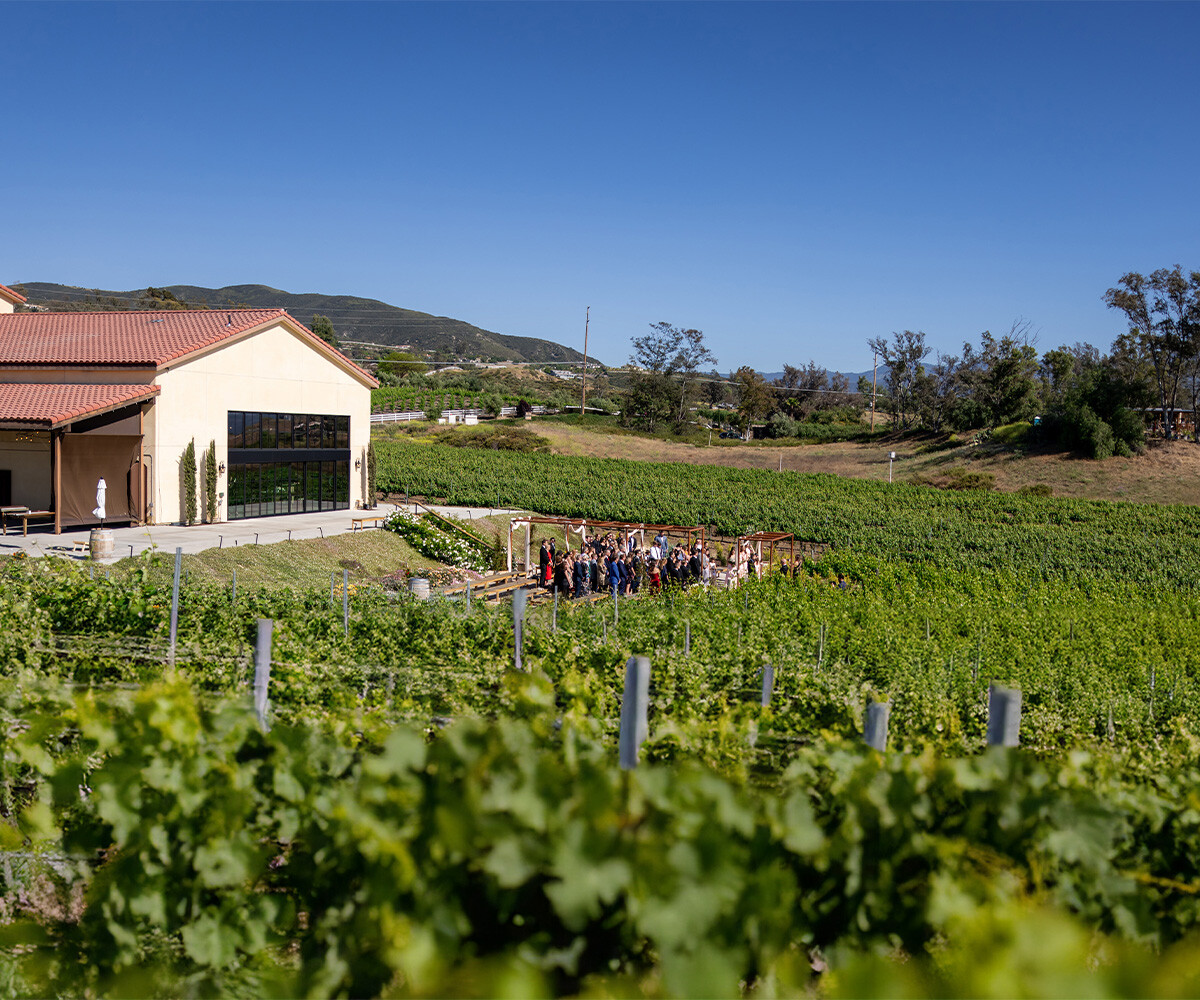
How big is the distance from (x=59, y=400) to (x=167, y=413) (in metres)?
2.52

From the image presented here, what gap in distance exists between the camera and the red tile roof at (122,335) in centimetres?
2498

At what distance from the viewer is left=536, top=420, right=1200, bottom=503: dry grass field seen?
154ft

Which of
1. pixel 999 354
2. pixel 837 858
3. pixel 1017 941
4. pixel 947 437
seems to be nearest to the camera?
pixel 1017 941

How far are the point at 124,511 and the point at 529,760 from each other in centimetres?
2574

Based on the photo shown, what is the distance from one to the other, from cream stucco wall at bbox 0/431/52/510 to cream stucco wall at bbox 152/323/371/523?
2699mm

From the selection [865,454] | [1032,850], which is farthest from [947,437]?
[1032,850]

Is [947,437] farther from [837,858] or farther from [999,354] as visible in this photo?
[837,858]

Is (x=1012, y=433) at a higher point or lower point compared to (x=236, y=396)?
higher

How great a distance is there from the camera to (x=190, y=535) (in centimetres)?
2298

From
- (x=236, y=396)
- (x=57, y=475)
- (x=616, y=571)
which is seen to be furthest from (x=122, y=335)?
(x=616, y=571)

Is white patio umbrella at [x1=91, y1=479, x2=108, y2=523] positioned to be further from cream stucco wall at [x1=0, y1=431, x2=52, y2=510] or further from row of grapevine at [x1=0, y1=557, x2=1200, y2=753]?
row of grapevine at [x1=0, y1=557, x2=1200, y2=753]

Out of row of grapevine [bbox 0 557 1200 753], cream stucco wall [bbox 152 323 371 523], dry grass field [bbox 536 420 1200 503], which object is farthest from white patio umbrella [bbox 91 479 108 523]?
dry grass field [bbox 536 420 1200 503]

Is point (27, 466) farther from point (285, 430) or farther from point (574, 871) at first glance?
point (574, 871)

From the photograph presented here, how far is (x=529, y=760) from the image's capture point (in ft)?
8.20
